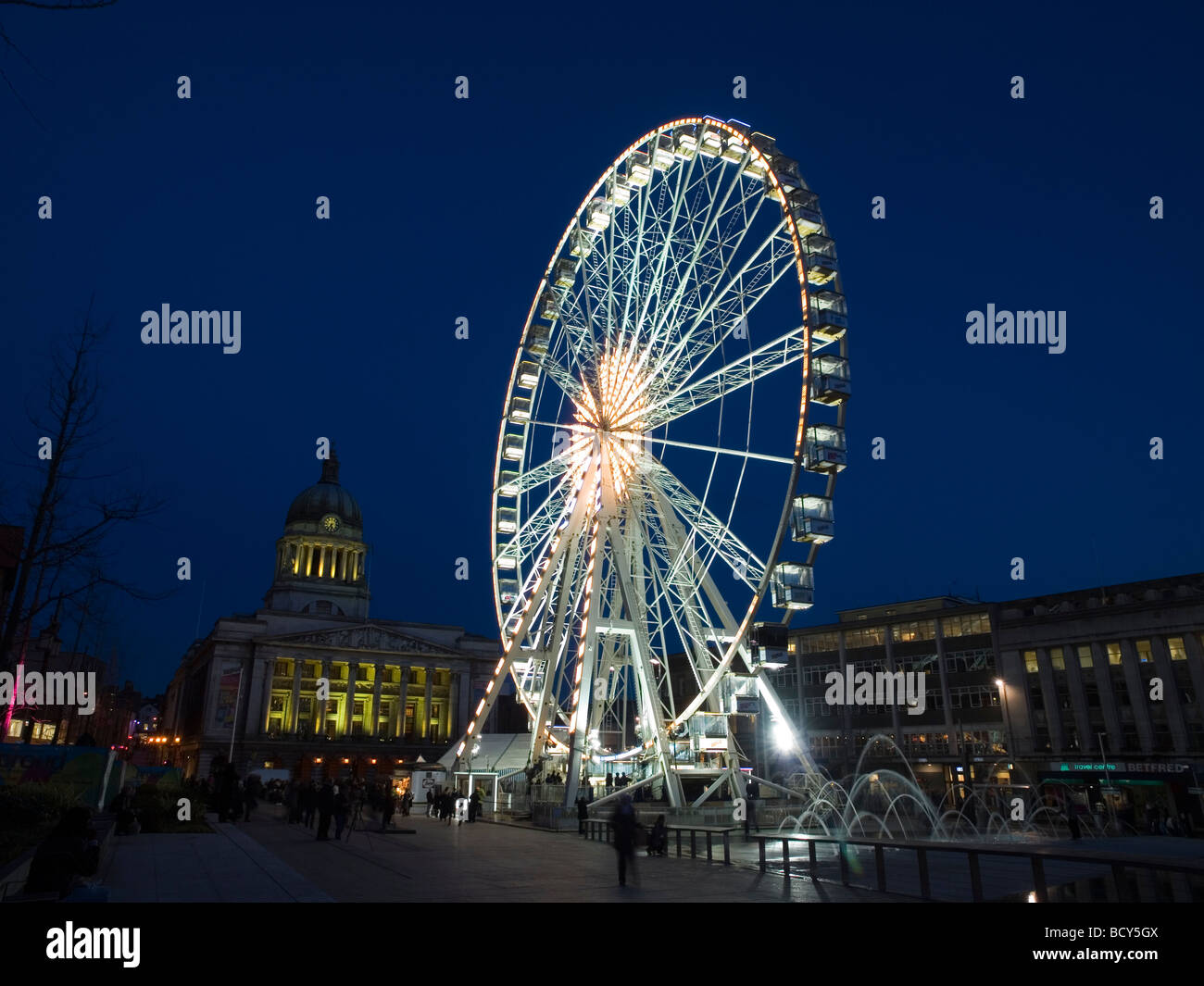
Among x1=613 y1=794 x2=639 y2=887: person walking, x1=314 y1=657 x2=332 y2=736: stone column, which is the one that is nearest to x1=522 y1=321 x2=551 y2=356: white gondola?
x1=613 y1=794 x2=639 y2=887: person walking

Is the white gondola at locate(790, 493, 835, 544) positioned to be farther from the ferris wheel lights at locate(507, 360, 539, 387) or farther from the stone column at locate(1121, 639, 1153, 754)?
the stone column at locate(1121, 639, 1153, 754)

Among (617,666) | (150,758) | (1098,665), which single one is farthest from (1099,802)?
(150,758)

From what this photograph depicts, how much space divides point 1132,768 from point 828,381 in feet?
162

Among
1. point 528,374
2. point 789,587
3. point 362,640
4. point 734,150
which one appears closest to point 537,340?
point 528,374

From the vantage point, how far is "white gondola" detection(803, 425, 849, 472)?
29047mm

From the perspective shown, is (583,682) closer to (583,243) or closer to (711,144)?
(583,243)

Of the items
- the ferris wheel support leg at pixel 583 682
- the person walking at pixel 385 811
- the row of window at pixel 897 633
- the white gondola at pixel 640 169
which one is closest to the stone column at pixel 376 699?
the row of window at pixel 897 633

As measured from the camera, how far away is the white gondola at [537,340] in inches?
1705

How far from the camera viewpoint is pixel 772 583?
29578 millimetres

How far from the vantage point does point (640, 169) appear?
3797 cm

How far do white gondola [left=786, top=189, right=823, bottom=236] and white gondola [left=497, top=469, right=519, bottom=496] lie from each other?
1735cm

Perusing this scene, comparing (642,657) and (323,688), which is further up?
(642,657)
